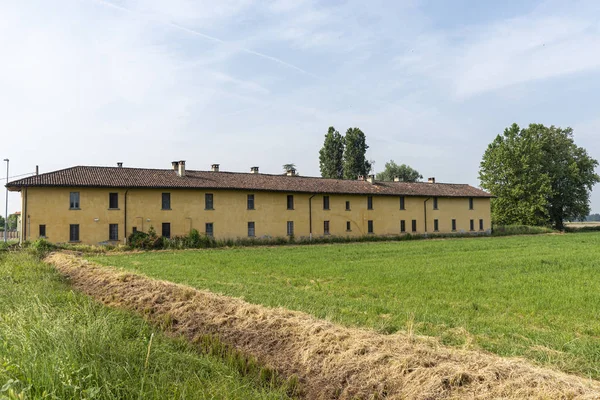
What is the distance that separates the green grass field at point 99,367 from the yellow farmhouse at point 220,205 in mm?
28820

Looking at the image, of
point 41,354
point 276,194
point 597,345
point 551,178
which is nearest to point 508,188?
point 551,178

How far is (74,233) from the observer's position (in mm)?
33594

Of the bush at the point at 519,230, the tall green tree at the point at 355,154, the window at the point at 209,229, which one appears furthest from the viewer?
the tall green tree at the point at 355,154

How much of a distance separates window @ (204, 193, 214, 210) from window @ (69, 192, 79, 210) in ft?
32.5

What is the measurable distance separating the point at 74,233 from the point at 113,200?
373cm

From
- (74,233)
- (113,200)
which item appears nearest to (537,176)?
(113,200)

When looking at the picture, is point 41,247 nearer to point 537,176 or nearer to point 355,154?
point 355,154

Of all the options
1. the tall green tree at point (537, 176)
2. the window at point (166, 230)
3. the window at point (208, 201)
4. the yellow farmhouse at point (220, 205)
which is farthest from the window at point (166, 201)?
the tall green tree at point (537, 176)

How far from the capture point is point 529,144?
62.1 m

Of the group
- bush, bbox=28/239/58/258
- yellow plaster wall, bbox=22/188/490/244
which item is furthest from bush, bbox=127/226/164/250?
bush, bbox=28/239/58/258

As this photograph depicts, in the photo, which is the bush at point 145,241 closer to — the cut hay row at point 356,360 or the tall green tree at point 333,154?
the cut hay row at point 356,360

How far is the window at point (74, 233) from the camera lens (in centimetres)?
3347

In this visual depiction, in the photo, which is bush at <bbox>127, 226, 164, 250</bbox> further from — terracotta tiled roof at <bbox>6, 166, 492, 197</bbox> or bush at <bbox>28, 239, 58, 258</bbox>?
bush at <bbox>28, 239, 58, 258</bbox>

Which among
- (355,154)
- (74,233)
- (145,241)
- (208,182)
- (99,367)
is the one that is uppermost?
(355,154)
